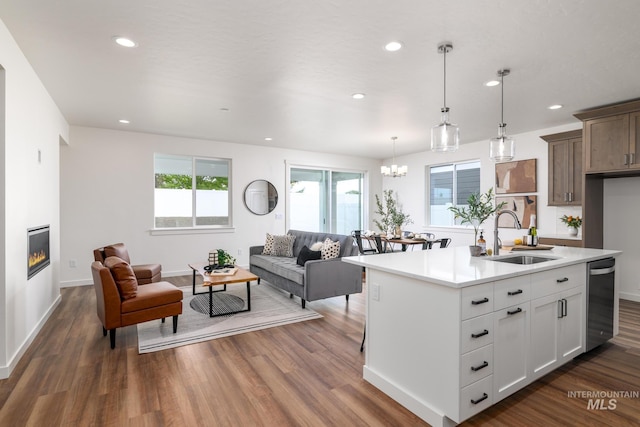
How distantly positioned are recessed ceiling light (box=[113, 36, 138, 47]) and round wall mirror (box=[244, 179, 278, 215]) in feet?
14.0

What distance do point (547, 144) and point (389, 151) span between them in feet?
10.1

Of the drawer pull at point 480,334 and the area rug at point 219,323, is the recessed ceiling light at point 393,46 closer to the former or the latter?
the drawer pull at point 480,334

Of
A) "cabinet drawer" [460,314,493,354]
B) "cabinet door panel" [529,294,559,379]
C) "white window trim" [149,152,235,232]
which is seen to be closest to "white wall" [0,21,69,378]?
"white window trim" [149,152,235,232]

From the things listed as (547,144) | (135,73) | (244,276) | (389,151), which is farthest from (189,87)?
(547,144)

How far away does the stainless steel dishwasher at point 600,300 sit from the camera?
283cm

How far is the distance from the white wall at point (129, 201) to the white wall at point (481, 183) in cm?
357

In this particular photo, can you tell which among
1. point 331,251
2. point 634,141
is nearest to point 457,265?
point 331,251

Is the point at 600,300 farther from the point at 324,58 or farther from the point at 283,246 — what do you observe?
the point at 283,246

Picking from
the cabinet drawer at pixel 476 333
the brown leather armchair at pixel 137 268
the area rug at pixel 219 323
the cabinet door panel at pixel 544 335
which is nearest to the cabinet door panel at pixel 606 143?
the cabinet door panel at pixel 544 335

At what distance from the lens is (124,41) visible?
2691mm

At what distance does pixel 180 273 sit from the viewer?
6.26 meters

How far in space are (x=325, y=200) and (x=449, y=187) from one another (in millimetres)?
2887

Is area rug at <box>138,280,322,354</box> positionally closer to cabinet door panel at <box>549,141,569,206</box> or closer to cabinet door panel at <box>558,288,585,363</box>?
cabinet door panel at <box>558,288,585,363</box>

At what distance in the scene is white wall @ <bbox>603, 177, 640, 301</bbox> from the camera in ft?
15.3
